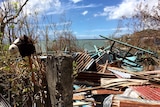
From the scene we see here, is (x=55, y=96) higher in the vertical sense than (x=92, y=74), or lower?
higher

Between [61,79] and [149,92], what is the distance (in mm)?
2579

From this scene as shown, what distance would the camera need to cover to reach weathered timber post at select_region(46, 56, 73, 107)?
2.51 meters

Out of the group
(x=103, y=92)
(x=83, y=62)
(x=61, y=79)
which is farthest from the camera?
(x=83, y=62)

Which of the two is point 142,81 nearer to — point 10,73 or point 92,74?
point 92,74

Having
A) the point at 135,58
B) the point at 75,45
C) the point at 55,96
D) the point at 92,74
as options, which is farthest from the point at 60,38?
the point at 55,96

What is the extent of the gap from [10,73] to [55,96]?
45.6 inches

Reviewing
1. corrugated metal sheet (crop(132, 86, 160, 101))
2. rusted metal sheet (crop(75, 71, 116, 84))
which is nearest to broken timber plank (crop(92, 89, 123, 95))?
corrugated metal sheet (crop(132, 86, 160, 101))

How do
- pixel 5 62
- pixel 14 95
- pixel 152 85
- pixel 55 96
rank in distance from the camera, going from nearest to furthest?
1. pixel 55 96
2. pixel 14 95
3. pixel 5 62
4. pixel 152 85

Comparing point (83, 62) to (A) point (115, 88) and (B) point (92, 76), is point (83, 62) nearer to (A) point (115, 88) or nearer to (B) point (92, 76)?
(B) point (92, 76)

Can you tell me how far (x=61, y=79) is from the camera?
251cm

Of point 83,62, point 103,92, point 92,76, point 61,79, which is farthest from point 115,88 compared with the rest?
point 61,79

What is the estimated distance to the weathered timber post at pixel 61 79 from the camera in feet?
8.22

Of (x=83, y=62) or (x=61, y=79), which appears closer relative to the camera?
(x=61, y=79)

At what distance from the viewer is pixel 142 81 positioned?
5473mm
